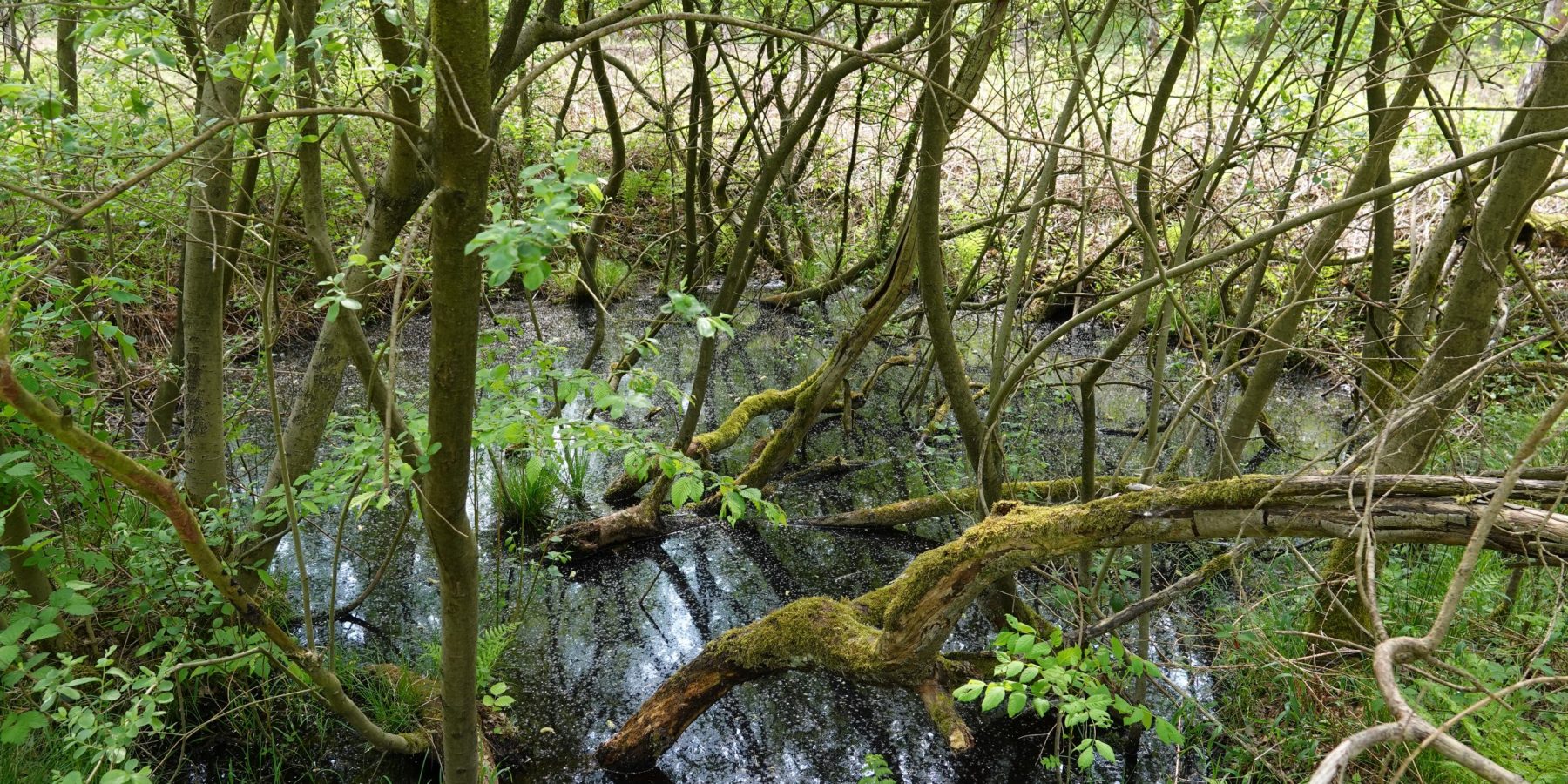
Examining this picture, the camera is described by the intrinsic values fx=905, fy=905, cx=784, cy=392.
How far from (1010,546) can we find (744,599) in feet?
7.31

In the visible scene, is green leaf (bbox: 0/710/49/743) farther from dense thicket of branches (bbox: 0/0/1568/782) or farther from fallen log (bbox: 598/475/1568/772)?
fallen log (bbox: 598/475/1568/772)

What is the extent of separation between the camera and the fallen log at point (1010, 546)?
217 centimetres

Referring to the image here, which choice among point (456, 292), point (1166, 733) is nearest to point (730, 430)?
point (1166, 733)

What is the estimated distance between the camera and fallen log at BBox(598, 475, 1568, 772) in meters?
2.17

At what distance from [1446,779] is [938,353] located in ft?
7.24

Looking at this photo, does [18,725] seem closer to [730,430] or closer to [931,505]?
[931,505]

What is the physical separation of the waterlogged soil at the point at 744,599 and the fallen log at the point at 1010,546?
0.19 meters

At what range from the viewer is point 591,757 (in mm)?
3615

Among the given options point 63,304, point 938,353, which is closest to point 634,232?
point 938,353

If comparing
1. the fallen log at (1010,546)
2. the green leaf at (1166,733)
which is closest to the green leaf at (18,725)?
the fallen log at (1010,546)

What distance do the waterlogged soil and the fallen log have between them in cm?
19

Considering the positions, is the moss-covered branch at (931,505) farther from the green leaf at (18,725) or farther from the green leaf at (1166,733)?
the green leaf at (18,725)

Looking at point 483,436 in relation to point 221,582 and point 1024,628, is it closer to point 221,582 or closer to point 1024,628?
point 221,582

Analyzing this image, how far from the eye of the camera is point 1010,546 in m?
2.87
